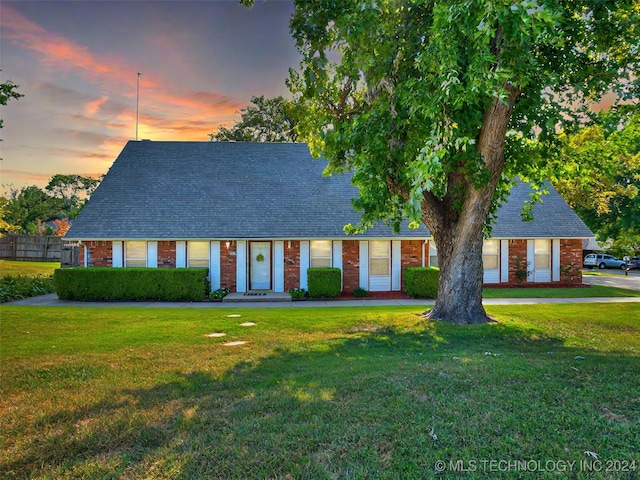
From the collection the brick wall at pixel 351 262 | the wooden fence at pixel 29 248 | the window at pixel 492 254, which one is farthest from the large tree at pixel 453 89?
the wooden fence at pixel 29 248

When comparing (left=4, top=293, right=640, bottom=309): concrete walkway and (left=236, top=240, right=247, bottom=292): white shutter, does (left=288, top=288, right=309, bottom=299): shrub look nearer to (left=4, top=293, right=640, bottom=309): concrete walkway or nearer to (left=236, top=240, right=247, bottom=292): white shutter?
(left=4, top=293, right=640, bottom=309): concrete walkway

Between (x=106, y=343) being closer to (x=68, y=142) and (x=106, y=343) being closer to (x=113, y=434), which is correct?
(x=113, y=434)

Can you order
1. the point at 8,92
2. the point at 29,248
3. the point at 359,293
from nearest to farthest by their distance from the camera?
the point at 8,92 → the point at 359,293 → the point at 29,248

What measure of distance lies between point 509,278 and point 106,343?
17.1 m

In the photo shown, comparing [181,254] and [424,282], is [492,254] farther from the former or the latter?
[181,254]

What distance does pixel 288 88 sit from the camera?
1070cm

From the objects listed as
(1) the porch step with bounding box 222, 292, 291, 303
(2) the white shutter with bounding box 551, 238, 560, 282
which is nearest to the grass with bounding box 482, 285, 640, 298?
(2) the white shutter with bounding box 551, 238, 560, 282

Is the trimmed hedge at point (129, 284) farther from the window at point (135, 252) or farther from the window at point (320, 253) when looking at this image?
the window at point (320, 253)

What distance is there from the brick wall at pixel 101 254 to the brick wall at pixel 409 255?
12.4 m

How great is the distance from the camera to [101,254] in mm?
16250

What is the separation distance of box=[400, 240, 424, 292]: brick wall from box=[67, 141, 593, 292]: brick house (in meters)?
0.04

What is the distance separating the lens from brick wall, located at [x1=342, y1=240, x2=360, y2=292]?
1670 cm

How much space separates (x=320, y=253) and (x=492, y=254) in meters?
8.38

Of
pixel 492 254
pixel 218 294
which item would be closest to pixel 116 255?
pixel 218 294
